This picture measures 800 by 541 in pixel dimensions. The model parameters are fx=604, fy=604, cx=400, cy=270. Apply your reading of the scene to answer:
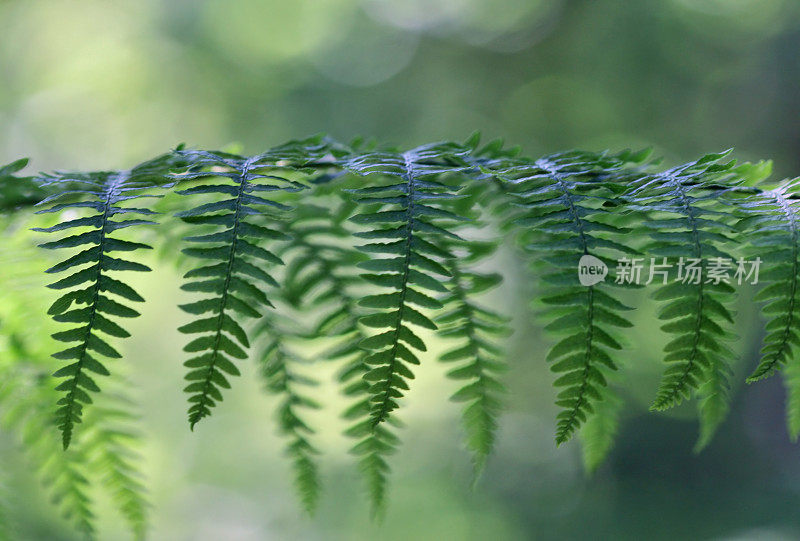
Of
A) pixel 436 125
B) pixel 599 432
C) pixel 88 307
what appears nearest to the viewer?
pixel 88 307

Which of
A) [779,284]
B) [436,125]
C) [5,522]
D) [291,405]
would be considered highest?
[436,125]

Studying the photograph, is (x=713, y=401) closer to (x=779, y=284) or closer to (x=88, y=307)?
(x=779, y=284)

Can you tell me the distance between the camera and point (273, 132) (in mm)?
5434

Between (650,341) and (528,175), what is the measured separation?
403 centimetres

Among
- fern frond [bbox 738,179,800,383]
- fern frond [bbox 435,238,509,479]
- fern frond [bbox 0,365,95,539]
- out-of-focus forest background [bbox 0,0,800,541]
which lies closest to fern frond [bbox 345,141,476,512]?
fern frond [bbox 435,238,509,479]

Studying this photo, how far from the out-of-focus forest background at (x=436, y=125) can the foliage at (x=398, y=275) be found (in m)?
3.53

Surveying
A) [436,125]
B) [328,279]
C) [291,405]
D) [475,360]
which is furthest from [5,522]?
[436,125]

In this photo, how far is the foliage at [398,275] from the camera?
Result: 1.57 feet

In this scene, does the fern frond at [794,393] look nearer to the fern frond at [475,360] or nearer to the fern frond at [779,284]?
the fern frond at [779,284]

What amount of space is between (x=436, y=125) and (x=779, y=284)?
5.24 metres

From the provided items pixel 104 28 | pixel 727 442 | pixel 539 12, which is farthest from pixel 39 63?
pixel 727 442

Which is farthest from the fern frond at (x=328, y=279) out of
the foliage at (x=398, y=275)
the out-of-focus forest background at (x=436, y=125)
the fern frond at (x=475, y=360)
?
the out-of-focus forest background at (x=436, y=125)

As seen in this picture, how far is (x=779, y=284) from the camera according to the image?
49 centimetres

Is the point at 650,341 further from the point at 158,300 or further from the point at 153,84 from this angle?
the point at 153,84
